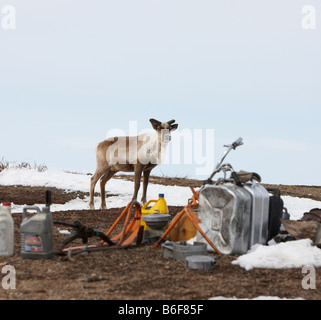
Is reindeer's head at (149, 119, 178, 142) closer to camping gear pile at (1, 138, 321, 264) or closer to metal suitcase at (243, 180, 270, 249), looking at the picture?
camping gear pile at (1, 138, 321, 264)

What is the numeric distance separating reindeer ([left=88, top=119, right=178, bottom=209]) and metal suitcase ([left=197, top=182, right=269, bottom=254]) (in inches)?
222

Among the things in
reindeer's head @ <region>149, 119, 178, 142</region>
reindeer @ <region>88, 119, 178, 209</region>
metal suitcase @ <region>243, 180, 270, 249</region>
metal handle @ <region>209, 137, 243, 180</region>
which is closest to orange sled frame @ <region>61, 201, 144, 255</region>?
metal handle @ <region>209, 137, 243, 180</region>

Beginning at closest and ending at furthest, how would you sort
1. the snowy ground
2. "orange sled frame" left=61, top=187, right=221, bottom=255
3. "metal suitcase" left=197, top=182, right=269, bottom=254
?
the snowy ground → "metal suitcase" left=197, top=182, right=269, bottom=254 → "orange sled frame" left=61, top=187, right=221, bottom=255

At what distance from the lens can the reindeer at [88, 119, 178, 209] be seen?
503 inches

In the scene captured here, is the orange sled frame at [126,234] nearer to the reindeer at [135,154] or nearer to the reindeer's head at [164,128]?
the reindeer at [135,154]

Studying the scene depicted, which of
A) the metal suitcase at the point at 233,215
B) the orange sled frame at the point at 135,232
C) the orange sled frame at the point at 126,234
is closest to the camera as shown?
the metal suitcase at the point at 233,215

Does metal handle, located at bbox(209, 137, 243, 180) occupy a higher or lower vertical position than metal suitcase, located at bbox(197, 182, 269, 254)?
higher

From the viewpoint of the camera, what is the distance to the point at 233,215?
6.48 m

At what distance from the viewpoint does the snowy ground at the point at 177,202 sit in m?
6.20

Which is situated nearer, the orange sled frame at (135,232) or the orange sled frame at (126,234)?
the orange sled frame at (135,232)

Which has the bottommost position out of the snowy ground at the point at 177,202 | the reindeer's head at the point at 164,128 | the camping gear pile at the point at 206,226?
the snowy ground at the point at 177,202

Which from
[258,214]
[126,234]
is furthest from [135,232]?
[258,214]

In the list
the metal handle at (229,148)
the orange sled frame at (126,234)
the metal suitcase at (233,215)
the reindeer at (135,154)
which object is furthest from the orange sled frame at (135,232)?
the reindeer at (135,154)

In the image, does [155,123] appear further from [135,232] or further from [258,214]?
[258,214]
